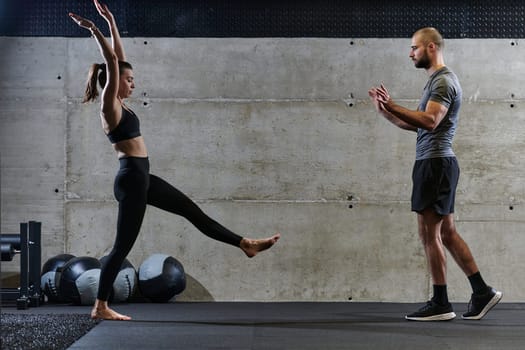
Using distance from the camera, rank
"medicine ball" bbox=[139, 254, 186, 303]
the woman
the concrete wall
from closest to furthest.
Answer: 1. the woman
2. "medicine ball" bbox=[139, 254, 186, 303]
3. the concrete wall

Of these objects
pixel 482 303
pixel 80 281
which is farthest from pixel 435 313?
pixel 80 281

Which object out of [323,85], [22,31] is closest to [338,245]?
[323,85]

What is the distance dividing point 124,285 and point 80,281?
11.8 inches

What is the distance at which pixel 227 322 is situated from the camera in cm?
454

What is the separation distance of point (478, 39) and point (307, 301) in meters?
2.36

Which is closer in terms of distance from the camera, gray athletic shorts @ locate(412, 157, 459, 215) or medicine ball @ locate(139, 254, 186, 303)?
gray athletic shorts @ locate(412, 157, 459, 215)

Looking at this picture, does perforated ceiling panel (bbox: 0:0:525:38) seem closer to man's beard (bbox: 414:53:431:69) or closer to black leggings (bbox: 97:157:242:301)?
man's beard (bbox: 414:53:431:69)

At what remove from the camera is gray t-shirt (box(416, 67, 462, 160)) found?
453 cm

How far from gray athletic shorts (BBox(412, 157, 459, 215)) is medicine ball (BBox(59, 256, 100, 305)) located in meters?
2.20

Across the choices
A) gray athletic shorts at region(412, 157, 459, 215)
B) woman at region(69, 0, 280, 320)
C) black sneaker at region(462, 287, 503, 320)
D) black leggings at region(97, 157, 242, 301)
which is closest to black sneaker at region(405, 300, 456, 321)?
black sneaker at region(462, 287, 503, 320)

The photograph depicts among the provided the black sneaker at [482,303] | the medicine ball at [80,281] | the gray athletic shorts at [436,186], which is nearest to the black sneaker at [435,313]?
the black sneaker at [482,303]

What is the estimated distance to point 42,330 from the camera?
4016 mm

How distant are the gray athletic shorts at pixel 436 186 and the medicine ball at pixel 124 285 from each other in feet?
6.65

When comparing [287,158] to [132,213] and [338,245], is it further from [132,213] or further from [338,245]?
[132,213]
